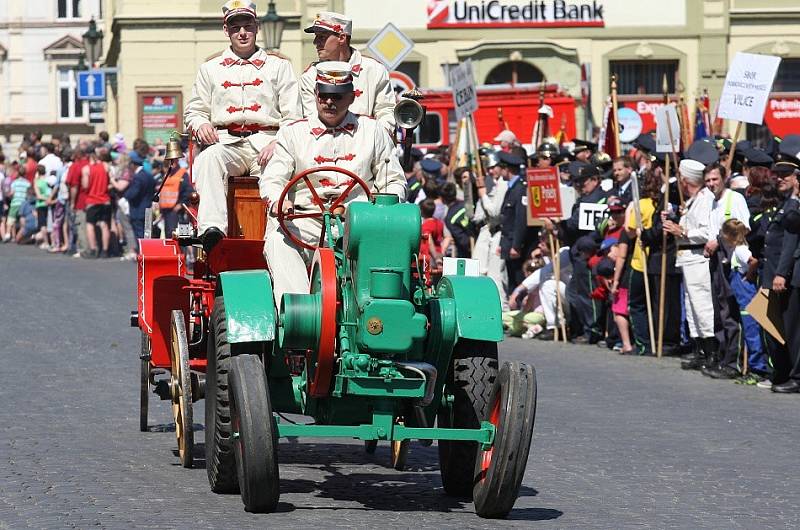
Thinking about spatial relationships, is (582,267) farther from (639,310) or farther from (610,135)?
(610,135)

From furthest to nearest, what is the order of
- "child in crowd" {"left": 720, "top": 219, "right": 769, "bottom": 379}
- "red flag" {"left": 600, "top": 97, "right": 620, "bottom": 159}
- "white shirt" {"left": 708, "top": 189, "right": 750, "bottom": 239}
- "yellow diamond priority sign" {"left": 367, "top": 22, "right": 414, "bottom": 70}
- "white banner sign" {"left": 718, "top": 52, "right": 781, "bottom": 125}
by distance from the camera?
"yellow diamond priority sign" {"left": 367, "top": 22, "right": 414, "bottom": 70} → "red flag" {"left": 600, "top": 97, "right": 620, "bottom": 159} → "white banner sign" {"left": 718, "top": 52, "right": 781, "bottom": 125} → "white shirt" {"left": 708, "top": 189, "right": 750, "bottom": 239} → "child in crowd" {"left": 720, "top": 219, "right": 769, "bottom": 379}

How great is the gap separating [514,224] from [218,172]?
33.6ft

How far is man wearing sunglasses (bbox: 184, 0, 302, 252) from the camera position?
38.9 ft

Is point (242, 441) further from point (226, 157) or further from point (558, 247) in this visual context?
point (558, 247)

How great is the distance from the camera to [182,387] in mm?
10508

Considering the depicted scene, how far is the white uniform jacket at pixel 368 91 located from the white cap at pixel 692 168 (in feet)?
19.6

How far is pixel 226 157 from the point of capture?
11.7m

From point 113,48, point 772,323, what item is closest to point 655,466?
point 772,323

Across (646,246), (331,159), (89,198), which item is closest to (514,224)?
(646,246)

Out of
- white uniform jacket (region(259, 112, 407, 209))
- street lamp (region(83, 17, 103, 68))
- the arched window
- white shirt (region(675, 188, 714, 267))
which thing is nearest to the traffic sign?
street lamp (region(83, 17, 103, 68))

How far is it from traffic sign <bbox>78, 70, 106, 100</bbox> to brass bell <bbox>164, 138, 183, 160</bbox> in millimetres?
29961

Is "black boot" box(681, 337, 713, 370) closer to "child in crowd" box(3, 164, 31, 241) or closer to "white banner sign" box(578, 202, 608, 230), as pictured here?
"white banner sign" box(578, 202, 608, 230)

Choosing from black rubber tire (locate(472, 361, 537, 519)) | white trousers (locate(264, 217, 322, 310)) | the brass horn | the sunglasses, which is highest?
the sunglasses

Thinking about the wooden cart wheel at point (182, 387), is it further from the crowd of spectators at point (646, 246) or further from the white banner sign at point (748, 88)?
the white banner sign at point (748, 88)
